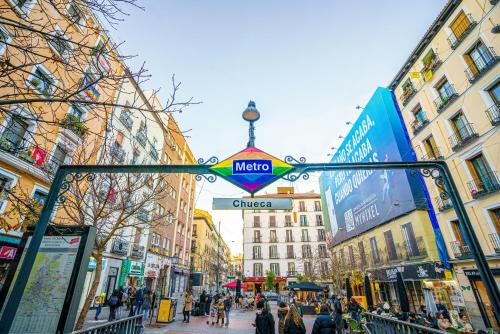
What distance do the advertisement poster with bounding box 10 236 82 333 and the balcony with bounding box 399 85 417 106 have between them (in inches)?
948

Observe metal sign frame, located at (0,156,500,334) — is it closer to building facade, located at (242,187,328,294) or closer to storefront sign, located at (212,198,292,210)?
storefront sign, located at (212,198,292,210)

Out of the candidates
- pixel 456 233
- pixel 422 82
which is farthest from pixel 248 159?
pixel 422 82

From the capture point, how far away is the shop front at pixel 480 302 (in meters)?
13.8

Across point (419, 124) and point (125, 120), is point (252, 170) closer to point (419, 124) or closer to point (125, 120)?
point (125, 120)

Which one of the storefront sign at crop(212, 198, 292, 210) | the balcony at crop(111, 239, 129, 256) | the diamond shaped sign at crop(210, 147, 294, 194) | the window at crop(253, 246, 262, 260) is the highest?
the window at crop(253, 246, 262, 260)

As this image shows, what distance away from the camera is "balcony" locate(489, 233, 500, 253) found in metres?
13.7

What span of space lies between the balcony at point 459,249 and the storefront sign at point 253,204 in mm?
17707

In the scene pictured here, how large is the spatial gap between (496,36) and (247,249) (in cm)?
4607

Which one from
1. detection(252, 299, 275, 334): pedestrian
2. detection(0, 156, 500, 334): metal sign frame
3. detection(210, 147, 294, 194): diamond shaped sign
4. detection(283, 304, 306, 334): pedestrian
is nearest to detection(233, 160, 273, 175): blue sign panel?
detection(210, 147, 294, 194): diamond shaped sign

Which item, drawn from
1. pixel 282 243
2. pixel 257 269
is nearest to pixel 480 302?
pixel 282 243

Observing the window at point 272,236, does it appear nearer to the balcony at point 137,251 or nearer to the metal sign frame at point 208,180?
the balcony at point 137,251

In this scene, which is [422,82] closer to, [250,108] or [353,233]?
[353,233]

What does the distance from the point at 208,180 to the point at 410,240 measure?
71.5ft

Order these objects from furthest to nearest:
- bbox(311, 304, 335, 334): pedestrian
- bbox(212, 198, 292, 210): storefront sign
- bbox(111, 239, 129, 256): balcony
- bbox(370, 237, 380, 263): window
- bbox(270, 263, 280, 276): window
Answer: bbox(270, 263, 280, 276): window, bbox(370, 237, 380, 263): window, bbox(111, 239, 129, 256): balcony, bbox(311, 304, 335, 334): pedestrian, bbox(212, 198, 292, 210): storefront sign
